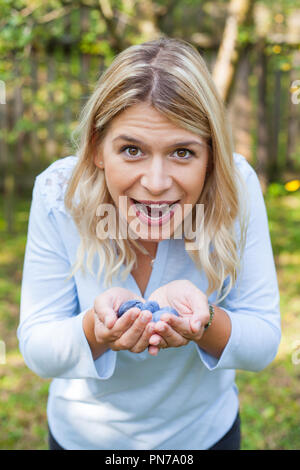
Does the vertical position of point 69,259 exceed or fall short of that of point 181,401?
it exceeds it

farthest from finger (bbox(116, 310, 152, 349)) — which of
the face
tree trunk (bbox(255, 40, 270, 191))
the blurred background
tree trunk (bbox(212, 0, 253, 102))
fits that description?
tree trunk (bbox(255, 40, 270, 191))

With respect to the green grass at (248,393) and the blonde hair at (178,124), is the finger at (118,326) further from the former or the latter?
the green grass at (248,393)

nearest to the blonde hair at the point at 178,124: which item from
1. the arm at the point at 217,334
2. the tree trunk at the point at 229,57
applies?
the arm at the point at 217,334

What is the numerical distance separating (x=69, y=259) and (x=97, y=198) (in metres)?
0.20

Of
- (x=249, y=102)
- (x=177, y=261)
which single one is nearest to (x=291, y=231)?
(x=249, y=102)

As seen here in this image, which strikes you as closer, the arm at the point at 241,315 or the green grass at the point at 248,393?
the arm at the point at 241,315

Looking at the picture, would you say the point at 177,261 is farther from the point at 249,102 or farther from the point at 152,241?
the point at 249,102

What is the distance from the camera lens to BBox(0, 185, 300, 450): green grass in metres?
2.78

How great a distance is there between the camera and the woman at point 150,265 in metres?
1.37

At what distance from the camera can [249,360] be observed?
151 cm

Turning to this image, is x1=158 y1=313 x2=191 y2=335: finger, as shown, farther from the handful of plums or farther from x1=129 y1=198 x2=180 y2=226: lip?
x1=129 y1=198 x2=180 y2=226: lip

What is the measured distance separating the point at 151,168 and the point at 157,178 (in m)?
0.03

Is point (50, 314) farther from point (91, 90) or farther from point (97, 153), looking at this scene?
point (91, 90)

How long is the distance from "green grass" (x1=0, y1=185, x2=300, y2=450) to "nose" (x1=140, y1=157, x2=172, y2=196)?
1.85 meters
